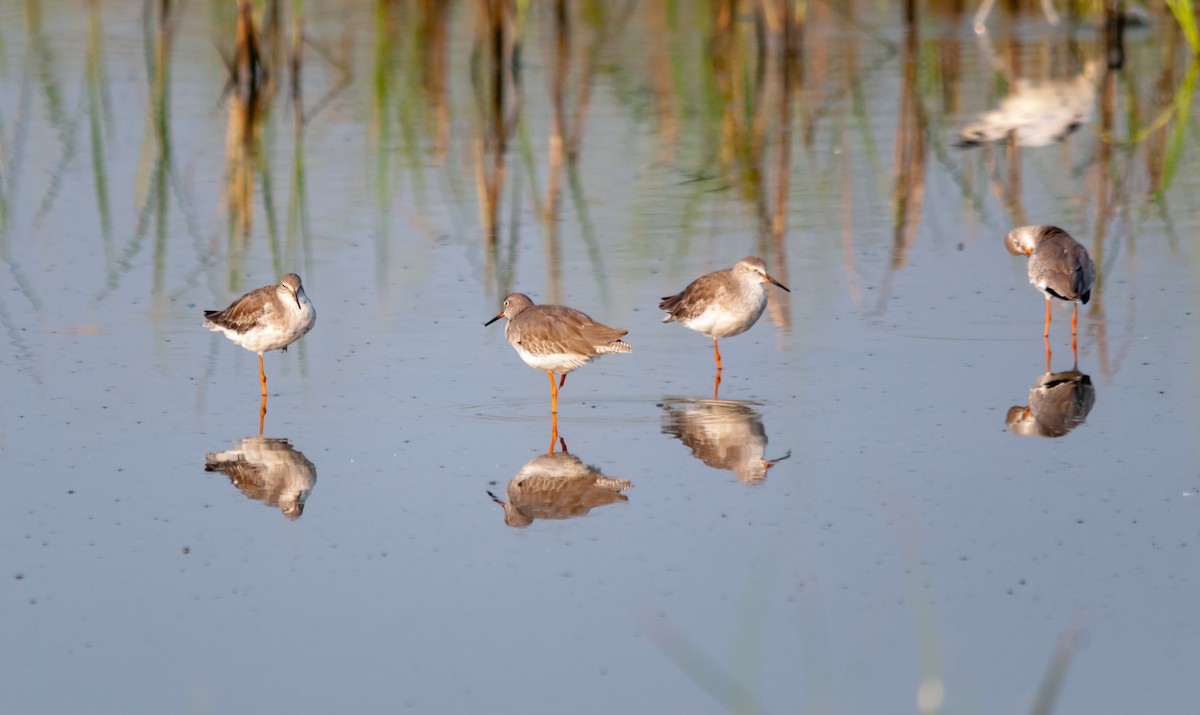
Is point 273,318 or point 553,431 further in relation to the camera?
point 273,318

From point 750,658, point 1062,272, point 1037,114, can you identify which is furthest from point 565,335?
point 1037,114

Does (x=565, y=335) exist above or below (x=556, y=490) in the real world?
above

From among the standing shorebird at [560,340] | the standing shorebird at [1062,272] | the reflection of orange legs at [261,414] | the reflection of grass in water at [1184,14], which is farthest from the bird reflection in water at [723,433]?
the reflection of grass in water at [1184,14]

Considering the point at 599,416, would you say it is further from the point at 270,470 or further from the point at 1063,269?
the point at 1063,269

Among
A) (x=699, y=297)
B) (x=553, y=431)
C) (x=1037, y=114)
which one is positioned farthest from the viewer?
(x=1037, y=114)

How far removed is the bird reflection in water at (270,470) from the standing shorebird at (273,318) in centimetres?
98

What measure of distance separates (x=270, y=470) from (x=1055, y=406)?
3.99 metres

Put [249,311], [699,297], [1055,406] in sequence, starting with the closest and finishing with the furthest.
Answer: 1. [1055,406]
2. [249,311]
3. [699,297]

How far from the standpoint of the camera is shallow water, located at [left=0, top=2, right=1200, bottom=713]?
20.3 feet

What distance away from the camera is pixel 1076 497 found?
25.3 feet

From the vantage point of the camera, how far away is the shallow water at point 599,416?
20.3 feet

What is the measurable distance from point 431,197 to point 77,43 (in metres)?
11.4

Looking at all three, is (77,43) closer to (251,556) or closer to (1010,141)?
(1010,141)

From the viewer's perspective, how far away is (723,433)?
28.8ft
